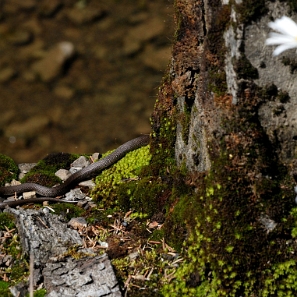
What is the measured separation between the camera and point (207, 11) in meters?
3.87

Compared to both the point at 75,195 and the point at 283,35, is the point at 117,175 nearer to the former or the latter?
the point at 75,195

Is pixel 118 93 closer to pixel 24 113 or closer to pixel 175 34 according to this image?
pixel 24 113

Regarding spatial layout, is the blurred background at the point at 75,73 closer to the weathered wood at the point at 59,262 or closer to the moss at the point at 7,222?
the moss at the point at 7,222

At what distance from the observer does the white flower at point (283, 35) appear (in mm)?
2998

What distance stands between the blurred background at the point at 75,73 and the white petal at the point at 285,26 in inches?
262

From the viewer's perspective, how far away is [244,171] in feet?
12.4

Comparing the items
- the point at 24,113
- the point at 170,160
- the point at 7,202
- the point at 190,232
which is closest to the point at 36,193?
the point at 7,202

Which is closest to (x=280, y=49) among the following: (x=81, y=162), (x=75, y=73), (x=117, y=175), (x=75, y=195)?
(x=117, y=175)

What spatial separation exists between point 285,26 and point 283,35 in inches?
2.1

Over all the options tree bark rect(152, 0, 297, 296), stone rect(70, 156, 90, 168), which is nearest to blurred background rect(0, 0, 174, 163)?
stone rect(70, 156, 90, 168)

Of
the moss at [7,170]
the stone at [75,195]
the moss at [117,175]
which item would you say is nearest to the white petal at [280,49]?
the moss at [117,175]

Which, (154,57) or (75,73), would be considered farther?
(75,73)

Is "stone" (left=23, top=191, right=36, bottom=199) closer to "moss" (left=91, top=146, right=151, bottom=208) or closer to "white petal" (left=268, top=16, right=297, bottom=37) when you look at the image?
"moss" (left=91, top=146, right=151, bottom=208)

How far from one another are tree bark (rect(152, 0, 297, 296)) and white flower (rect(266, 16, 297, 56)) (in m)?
0.12
